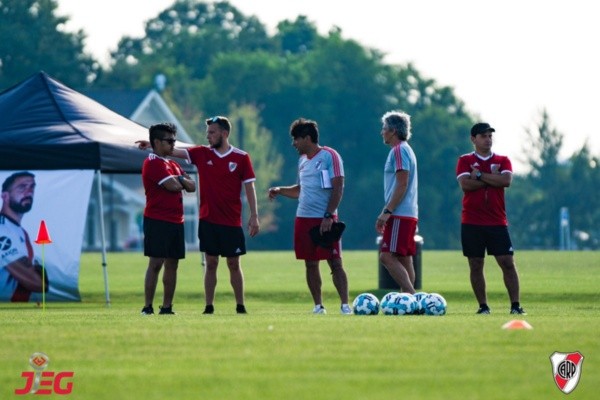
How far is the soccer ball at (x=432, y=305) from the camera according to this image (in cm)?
1712

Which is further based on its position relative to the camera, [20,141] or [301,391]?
[20,141]

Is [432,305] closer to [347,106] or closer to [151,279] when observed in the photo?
[151,279]

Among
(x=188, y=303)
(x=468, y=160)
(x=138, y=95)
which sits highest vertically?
(x=138, y=95)

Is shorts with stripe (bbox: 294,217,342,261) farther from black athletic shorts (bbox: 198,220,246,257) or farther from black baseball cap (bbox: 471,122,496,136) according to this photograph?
black baseball cap (bbox: 471,122,496,136)

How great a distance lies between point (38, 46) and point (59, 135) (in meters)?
82.8

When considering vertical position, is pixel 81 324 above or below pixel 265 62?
below

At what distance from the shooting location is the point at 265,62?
116m

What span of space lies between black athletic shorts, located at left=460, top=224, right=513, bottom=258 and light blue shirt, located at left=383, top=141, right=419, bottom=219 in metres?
0.70

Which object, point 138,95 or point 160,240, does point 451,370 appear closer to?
point 160,240

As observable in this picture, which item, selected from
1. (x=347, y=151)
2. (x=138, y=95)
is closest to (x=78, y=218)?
(x=138, y=95)

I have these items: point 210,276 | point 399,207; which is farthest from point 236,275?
point 399,207

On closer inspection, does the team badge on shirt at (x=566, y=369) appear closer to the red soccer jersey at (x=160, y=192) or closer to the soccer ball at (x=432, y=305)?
the soccer ball at (x=432, y=305)

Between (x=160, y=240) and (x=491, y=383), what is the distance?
8053 mm

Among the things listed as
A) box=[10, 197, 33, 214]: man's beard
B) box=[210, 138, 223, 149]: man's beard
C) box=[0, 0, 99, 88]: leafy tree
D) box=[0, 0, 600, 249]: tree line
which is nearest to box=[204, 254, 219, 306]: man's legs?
box=[210, 138, 223, 149]: man's beard
